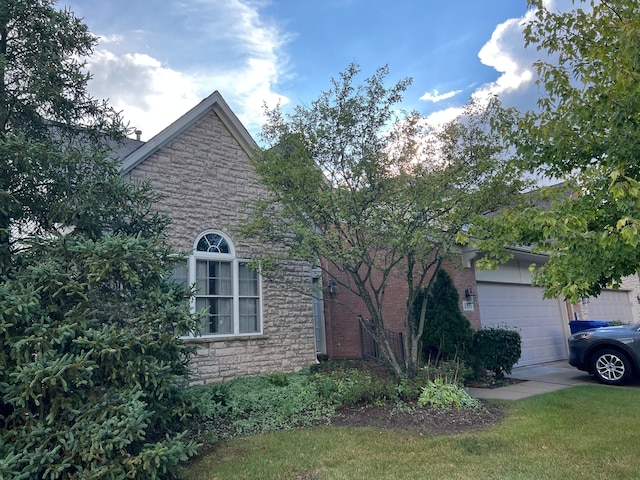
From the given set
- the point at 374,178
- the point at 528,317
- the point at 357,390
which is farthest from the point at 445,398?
the point at 528,317

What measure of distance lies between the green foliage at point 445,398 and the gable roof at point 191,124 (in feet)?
19.0

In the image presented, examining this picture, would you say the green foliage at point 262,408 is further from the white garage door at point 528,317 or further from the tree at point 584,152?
the white garage door at point 528,317

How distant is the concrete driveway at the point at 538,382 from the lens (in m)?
8.11

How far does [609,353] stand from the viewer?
29.8ft

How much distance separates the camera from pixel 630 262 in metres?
3.66

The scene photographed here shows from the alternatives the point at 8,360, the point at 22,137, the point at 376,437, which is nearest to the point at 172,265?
the point at 8,360

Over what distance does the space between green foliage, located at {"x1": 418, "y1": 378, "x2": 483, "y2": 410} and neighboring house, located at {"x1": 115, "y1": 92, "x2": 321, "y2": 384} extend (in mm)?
3574

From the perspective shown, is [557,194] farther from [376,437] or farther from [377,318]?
[377,318]

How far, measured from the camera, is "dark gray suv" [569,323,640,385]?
878cm

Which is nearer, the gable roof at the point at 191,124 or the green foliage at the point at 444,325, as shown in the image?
the gable roof at the point at 191,124

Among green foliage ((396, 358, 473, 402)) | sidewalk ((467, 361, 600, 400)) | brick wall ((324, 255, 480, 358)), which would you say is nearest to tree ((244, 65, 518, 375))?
green foliage ((396, 358, 473, 402))

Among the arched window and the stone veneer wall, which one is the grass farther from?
the arched window

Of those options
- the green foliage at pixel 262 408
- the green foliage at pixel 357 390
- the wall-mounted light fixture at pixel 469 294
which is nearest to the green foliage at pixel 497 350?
the wall-mounted light fixture at pixel 469 294

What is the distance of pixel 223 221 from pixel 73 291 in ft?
17.1
